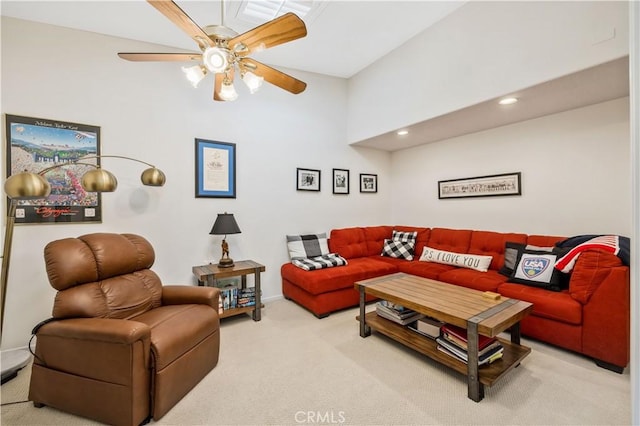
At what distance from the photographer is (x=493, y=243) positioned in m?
3.35

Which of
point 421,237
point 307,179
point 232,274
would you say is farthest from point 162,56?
point 421,237

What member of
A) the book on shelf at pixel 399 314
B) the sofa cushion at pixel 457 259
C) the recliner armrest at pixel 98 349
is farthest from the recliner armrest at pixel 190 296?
the sofa cushion at pixel 457 259

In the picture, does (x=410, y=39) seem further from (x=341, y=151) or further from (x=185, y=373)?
(x=185, y=373)

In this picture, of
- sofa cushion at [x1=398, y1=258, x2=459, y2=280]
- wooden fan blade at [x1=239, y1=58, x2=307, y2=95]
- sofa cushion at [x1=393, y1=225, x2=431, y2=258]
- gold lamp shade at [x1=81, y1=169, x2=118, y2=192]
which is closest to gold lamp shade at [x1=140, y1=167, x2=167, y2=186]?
gold lamp shade at [x1=81, y1=169, x2=118, y2=192]

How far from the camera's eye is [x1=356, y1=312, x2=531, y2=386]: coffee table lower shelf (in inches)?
75.6

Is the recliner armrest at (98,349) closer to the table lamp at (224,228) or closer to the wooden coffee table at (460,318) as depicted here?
the table lamp at (224,228)

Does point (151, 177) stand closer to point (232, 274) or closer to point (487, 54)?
point (232, 274)

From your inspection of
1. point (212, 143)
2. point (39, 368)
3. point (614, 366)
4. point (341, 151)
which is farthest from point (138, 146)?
point (614, 366)

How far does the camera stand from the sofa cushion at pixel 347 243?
404 centimetres

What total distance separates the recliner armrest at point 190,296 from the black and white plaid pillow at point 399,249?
8.30 ft

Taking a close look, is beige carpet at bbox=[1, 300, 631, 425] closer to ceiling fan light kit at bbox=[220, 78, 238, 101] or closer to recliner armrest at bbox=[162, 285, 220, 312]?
recliner armrest at bbox=[162, 285, 220, 312]

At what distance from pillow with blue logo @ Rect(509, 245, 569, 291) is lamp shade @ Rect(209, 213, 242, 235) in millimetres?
2836

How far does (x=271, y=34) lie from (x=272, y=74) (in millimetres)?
408

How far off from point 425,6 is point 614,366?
10.9ft
